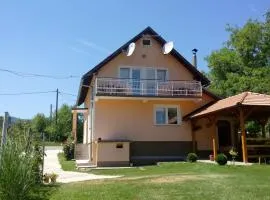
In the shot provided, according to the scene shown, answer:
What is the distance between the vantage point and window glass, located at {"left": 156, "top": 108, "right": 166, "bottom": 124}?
81.4 ft

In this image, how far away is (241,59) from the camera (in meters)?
42.5

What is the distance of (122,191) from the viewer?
11117 mm

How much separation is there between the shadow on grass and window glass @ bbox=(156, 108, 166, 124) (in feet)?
41.3

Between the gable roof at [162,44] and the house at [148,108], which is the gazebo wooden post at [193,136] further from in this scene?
the gable roof at [162,44]

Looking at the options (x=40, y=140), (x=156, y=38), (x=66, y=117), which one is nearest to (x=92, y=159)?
(x=156, y=38)

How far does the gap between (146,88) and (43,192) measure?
548 inches

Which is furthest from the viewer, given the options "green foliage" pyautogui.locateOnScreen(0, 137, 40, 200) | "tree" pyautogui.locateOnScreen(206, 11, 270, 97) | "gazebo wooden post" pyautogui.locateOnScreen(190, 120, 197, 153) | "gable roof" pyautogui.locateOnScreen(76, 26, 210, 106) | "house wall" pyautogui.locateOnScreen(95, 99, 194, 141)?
"tree" pyautogui.locateOnScreen(206, 11, 270, 97)

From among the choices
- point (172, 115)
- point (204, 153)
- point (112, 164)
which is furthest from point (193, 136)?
point (112, 164)

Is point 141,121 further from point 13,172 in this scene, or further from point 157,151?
point 13,172

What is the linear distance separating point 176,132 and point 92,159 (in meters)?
5.56

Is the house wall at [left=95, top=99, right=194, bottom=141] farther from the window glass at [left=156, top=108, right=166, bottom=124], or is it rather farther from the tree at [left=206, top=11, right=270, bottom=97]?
the tree at [left=206, top=11, right=270, bottom=97]

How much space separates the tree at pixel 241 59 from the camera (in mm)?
40625

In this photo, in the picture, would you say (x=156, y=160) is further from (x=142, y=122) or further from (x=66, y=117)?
(x=66, y=117)

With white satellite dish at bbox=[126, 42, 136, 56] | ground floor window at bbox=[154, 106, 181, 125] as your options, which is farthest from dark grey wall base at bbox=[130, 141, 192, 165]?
white satellite dish at bbox=[126, 42, 136, 56]
